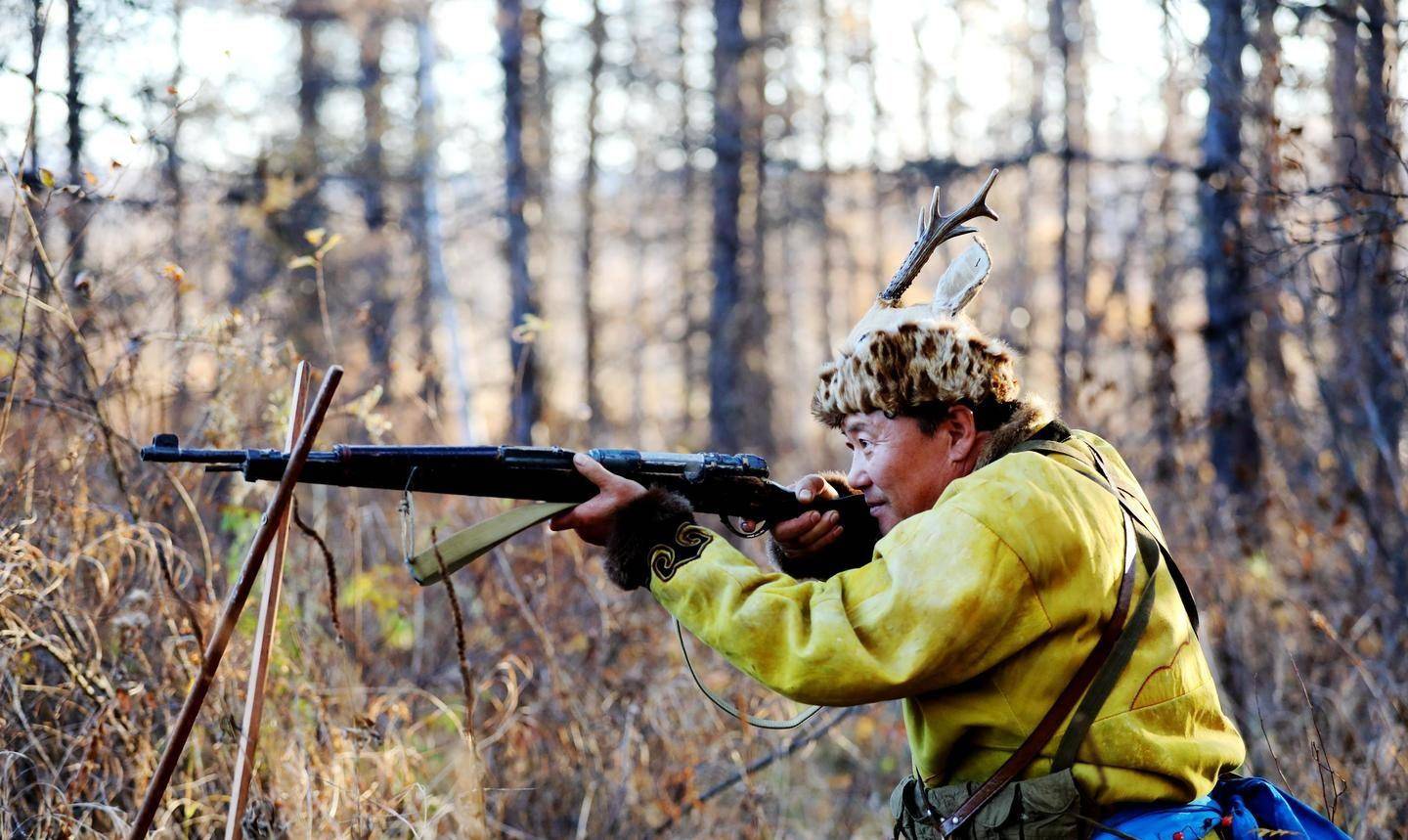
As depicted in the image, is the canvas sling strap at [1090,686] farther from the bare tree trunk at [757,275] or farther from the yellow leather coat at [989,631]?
the bare tree trunk at [757,275]

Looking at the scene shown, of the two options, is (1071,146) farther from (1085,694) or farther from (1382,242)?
(1085,694)

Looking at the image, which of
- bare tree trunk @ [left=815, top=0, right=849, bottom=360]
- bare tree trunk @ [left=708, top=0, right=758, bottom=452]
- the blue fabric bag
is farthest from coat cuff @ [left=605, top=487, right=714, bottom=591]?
bare tree trunk @ [left=815, top=0, right=849, bottom=360]

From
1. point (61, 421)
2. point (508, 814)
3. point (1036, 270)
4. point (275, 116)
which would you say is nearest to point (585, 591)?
point (508, 814)

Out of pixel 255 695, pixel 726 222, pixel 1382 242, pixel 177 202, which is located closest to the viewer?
pixel 255 695

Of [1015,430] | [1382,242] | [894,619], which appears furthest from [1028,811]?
[1382,242]

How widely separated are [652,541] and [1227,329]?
26.7ft

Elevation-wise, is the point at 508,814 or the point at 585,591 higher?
the point at 585,591

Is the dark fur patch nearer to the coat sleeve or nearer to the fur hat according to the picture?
the coat sleeve

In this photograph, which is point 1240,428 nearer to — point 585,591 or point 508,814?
point 585,591

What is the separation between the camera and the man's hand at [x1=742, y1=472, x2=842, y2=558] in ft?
11.2

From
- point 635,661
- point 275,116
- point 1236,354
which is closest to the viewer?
point 635,661

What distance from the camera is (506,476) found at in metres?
3.12

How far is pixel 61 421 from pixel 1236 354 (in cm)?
848

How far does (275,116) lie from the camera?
16750mm
